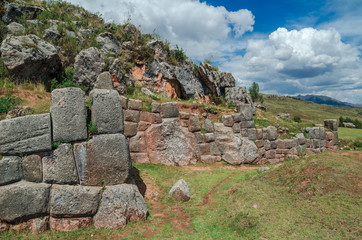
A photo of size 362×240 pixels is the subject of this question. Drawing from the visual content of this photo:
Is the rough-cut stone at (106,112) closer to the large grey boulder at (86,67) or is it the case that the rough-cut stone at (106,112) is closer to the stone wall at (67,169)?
the stone wall at (67,169)

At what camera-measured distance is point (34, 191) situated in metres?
5.40

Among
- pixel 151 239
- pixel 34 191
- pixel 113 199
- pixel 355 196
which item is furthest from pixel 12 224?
pixel 355 196

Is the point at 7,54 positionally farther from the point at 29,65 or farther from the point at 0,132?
the point at 0,132

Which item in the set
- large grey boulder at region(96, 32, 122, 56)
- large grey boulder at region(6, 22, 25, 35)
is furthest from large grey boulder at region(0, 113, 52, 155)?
large grey boulder at region(96, 32, 122, 56)

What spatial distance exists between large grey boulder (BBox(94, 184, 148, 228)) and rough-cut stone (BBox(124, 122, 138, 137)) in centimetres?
543

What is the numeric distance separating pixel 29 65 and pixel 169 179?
8.82 meters

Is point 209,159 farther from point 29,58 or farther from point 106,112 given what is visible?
point 29,58

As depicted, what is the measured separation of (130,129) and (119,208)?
6.09m

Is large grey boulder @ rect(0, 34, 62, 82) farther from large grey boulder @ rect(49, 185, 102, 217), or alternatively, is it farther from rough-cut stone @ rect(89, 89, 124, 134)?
large grey boulder @ rect(49, 185, 102, 217)

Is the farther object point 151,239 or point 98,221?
point 98,221

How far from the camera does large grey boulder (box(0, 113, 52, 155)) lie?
532cm

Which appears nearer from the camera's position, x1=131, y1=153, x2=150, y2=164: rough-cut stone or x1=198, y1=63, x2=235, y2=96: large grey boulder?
x1=131, y1=153, x2=150, y2=164: rough-cut stone

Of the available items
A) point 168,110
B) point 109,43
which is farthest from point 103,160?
point 109,43

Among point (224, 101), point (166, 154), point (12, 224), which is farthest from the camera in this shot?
point (224, 101)
